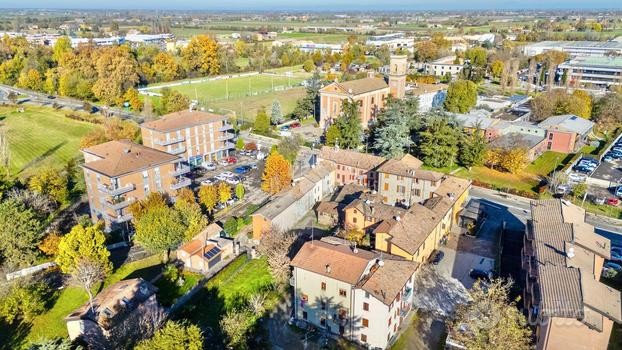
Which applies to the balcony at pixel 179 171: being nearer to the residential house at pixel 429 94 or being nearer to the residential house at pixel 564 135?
the residential house at pixel 564 135

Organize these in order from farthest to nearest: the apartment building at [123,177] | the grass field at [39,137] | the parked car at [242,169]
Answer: the grass field at [39,137] < the parked car at [242,169] < the apartment building at [123,177]

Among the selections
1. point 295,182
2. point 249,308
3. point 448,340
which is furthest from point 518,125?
point 249,308

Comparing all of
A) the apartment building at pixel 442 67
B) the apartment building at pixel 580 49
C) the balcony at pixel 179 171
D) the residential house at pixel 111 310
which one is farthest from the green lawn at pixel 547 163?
the apartment building at pixel 580 49

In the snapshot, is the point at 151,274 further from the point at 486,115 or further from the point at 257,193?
the point at 486,115

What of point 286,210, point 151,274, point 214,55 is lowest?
point 151,274

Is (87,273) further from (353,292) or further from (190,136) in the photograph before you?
(190,136)

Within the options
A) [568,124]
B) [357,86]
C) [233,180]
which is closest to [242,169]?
[233,180]

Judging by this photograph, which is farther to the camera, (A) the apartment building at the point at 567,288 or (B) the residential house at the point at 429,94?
(B) the residential house at the point at 429,94
